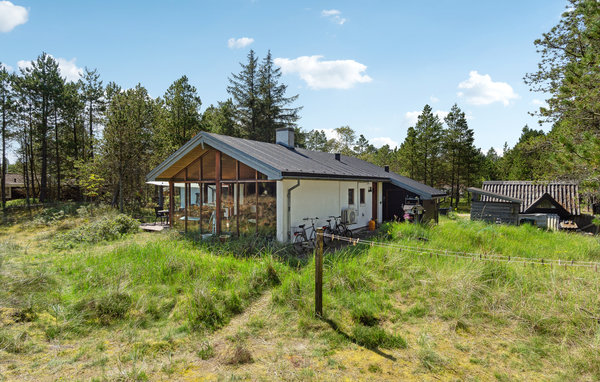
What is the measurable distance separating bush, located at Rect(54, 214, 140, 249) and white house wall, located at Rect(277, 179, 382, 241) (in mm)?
6228

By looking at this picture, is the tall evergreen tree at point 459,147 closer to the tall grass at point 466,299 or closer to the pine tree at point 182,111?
the pine tree at point 182,111

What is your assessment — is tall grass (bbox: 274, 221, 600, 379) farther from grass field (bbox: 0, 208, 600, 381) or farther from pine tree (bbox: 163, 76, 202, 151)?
pine tree (bbox: 163, 76, 202, 151)

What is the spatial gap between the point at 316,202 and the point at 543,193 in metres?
13.6

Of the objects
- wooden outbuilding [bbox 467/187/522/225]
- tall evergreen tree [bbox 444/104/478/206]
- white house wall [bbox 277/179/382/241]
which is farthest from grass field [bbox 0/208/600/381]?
tall evergreen tree [bbox 444/104/478/206]

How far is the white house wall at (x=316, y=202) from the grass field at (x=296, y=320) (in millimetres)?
2711

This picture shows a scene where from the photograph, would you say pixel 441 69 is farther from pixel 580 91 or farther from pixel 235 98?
pixel 235 98

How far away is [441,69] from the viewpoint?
1030 cm

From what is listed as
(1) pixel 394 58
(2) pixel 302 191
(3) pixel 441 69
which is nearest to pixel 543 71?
(3) pixel 441 69

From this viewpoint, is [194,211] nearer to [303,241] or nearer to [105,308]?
[303,241]

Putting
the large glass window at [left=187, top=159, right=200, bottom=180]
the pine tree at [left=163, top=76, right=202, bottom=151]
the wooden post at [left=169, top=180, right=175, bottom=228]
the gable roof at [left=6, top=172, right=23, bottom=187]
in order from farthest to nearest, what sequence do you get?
1. the gable roof at [left=6, top=172, right=23, bottom=187]
2. the pine tree at [left=163, top=76, right=202, bottom=151]
3. the wooden post at [left=169, top=180, right=175, bottom=228]
4. the large glass window at [left=187, top=159, right=200, bottom=180]

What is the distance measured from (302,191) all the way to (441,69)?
6.13 m

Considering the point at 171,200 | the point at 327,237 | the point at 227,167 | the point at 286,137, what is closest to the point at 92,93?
the point at 171,200

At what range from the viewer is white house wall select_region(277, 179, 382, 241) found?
955 centimetres

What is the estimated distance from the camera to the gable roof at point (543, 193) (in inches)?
625
